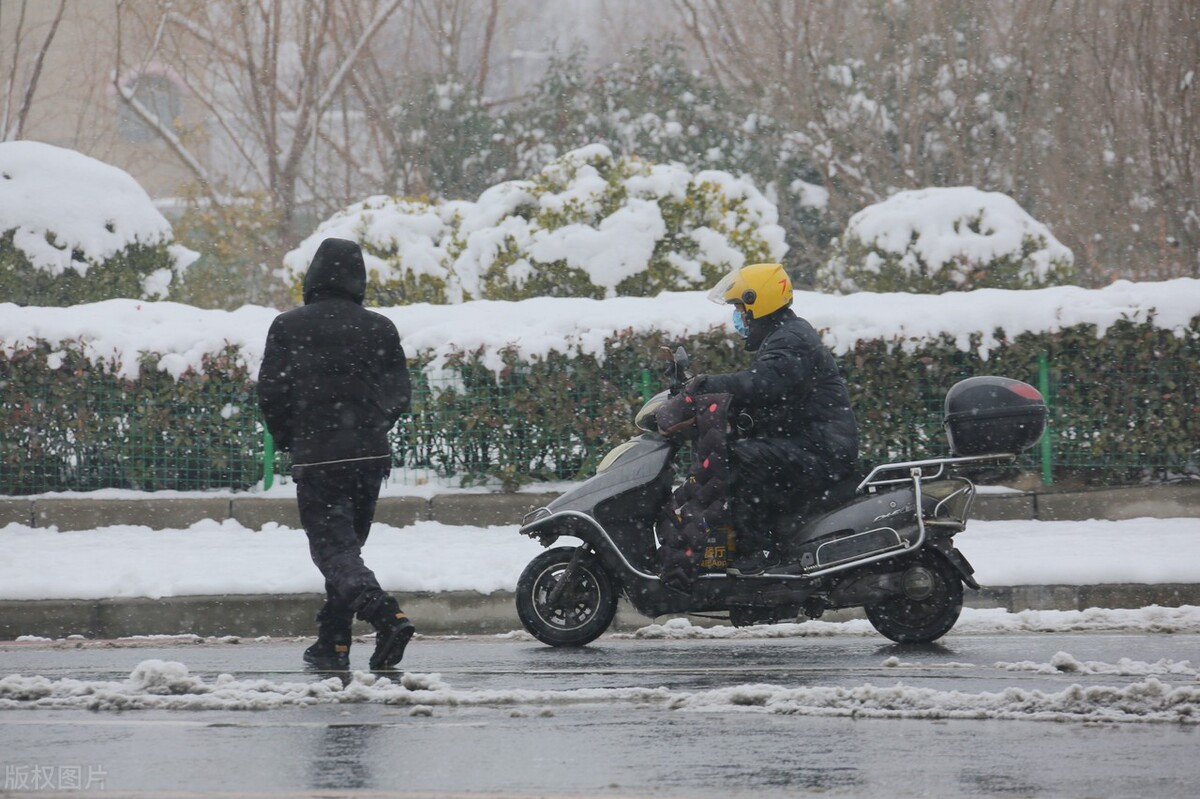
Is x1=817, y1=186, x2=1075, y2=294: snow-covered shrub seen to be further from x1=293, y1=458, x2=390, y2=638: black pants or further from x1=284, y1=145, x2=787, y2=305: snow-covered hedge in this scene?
x1=293, y1=458, x2=390, y2=638: black pants

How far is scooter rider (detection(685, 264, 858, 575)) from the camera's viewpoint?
747 centimetres

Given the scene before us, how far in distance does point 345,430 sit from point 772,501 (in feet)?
6.82

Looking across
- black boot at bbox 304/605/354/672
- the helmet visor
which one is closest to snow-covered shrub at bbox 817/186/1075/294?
the helmet visor

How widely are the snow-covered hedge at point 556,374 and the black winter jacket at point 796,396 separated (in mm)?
3977

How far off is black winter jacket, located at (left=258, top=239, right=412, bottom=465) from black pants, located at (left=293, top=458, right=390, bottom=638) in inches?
3.0

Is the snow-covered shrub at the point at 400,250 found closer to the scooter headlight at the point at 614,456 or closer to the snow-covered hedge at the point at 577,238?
the snow-covered hedge at the point at 577,238

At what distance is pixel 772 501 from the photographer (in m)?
7.57

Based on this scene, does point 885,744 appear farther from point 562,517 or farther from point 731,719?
point 562,517

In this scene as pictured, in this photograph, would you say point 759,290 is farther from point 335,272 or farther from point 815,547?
point 335,272

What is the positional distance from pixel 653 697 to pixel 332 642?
1.81m

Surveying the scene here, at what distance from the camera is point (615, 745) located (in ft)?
16.7

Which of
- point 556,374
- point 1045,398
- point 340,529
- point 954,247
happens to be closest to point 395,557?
point 556,374

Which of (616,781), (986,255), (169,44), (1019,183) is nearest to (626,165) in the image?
(986,255)

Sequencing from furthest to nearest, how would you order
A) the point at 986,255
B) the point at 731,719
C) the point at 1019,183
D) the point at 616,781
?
the point at 1019,183
the point at 986,255
the point at 731,719
the point at 616,781
